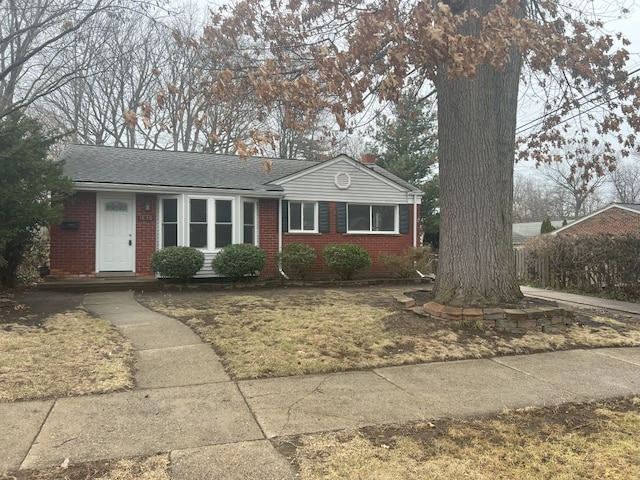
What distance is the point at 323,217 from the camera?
14.2 meters

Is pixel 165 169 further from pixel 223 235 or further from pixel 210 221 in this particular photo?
pixel 223 235

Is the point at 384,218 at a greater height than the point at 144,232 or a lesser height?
greater

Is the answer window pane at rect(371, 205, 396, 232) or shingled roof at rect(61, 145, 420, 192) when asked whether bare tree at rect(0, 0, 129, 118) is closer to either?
shingled roof at rect(61, 145, 420, 192)

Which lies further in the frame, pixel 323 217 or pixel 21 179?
pixel 323 217

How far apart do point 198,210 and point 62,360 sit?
26.5 ft

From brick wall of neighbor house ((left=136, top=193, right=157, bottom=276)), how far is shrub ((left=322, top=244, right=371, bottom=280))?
4748 mm

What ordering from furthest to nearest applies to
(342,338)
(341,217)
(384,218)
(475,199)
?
(384,218) < (341,217) < (475,199) < (342,338)

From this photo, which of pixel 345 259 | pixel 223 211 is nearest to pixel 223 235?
pixel 223 211

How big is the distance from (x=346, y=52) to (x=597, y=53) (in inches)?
124

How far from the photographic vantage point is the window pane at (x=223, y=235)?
13.0 meters

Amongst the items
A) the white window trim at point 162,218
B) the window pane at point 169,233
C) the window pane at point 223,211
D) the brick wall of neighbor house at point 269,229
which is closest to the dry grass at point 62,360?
the white window trim at point 162,218

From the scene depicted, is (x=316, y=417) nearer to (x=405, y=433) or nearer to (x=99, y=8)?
(x=405, y=433)

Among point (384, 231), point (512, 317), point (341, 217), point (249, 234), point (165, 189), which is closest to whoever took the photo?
point (512, 317)

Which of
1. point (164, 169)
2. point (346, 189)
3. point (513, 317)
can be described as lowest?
point (513, 317)
